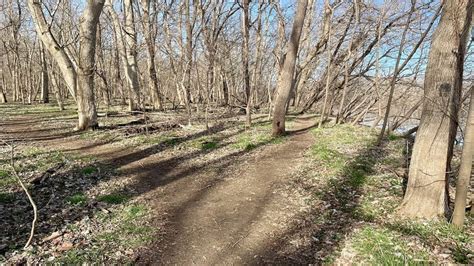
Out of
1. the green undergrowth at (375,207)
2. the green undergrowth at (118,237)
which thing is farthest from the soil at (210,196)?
the green undergrowth at (375,207)

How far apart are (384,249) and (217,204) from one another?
3.47m

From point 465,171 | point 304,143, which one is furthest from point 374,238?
point 304,143

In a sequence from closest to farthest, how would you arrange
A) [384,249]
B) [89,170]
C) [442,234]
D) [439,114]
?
[384,249]
[442,234]
[439,114]
[89,170]

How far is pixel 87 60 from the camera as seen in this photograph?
12883mm

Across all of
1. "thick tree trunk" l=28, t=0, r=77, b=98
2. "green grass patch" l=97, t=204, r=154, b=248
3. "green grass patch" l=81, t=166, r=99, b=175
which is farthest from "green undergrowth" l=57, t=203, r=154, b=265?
"thick tree trunk" l=28, t=0, r=77, b=98

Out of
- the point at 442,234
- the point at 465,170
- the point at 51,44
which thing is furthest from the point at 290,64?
the point at 51,44

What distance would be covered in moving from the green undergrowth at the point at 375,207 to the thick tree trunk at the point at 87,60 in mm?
9700

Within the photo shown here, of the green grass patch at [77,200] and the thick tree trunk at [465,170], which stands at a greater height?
the thick tree trunk at [465,170]

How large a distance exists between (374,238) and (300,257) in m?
1.26

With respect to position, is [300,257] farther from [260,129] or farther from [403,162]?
[260,129]

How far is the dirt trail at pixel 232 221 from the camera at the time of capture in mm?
4953

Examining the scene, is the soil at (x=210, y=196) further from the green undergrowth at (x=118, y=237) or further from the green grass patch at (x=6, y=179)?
the green grass patch at (x=6, y=179)

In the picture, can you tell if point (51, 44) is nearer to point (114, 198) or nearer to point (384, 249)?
point (114, 198)

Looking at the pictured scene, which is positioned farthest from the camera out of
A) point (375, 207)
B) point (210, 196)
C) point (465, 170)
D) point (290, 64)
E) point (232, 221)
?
point (290, 64)
